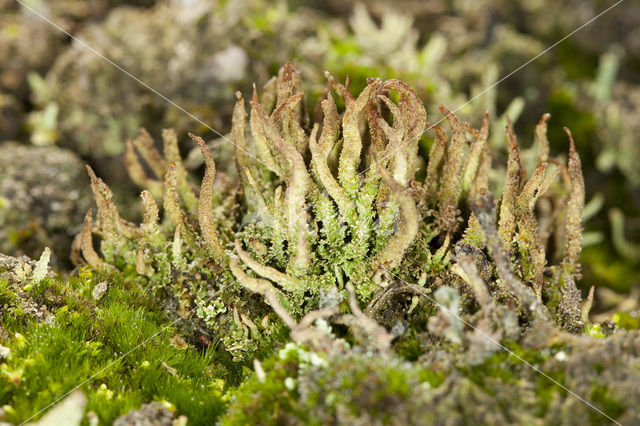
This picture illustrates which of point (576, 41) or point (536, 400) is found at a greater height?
point (576, 41)

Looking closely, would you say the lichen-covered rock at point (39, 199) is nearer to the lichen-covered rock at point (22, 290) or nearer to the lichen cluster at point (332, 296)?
the lichen cluster at point (332, 296)

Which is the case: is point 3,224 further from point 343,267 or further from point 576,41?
point 576,41

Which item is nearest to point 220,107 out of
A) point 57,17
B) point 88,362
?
point 57,17

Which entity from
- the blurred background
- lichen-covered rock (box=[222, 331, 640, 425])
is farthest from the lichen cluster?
the blurred background

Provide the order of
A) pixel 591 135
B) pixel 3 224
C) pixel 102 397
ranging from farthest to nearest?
pixel 591 135
pixel 3 224
pixel 102 397

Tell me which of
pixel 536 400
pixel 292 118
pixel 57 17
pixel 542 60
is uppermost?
pixel 542 60

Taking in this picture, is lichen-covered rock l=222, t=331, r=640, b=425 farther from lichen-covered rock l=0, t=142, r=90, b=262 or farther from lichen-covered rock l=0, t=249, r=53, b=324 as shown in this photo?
lichen-covered rock l=0, t=142, r=90, b=262

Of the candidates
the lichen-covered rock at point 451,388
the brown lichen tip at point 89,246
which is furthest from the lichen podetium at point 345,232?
the lichen-covered rock at point 451,388
